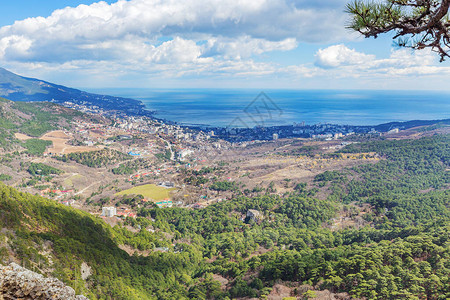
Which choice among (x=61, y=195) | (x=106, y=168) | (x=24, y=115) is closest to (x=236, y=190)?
(x=61, y=195)

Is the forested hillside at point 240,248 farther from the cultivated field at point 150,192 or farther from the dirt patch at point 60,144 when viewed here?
the dirt patch at point 60,144

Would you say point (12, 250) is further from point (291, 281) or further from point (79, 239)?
point (291, 281)

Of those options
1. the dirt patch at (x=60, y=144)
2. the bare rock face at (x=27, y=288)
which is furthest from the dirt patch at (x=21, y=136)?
the bare rock face at (x=27, y=288)

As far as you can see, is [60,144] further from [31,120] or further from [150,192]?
[150,192]

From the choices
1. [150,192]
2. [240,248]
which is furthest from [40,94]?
[240,248]

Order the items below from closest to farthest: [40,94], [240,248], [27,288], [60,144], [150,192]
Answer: [27,288], [240,248], [150,192], [60,144], [40,94]

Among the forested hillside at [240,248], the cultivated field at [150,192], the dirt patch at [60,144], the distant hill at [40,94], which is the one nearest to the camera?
the forested hillside at [240,248]

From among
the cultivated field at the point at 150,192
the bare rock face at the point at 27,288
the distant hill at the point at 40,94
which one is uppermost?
the distant hill at the point at 40,94
